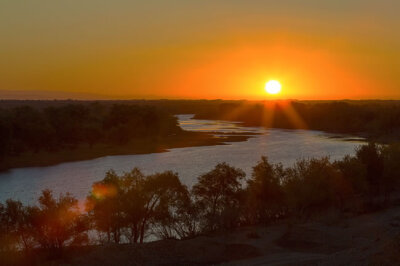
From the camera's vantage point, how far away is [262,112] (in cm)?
12900

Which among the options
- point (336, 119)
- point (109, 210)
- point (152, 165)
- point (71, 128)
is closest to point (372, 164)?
point (109, 210)

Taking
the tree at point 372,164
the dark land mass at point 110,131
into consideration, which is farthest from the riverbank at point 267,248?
the dark land mass at point 110,131

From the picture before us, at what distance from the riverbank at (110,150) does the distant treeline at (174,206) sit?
2637 centimetres

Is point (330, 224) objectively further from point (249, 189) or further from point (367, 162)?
point (367, 162)

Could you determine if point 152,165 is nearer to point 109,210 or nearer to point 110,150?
point 110,150

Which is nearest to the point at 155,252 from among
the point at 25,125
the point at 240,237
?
the point at 240,237

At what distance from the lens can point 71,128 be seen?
208ft

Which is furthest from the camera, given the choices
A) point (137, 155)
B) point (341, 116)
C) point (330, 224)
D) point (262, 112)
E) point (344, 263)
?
point (262, 112)

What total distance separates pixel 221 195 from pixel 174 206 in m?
2.97

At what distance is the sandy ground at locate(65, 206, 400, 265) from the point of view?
57.5 ft

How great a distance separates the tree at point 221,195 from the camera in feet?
80.3

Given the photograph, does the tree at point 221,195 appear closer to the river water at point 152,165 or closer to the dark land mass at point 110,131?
the river water at point 152,165

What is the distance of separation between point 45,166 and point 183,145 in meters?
20.7

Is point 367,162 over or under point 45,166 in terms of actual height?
over
